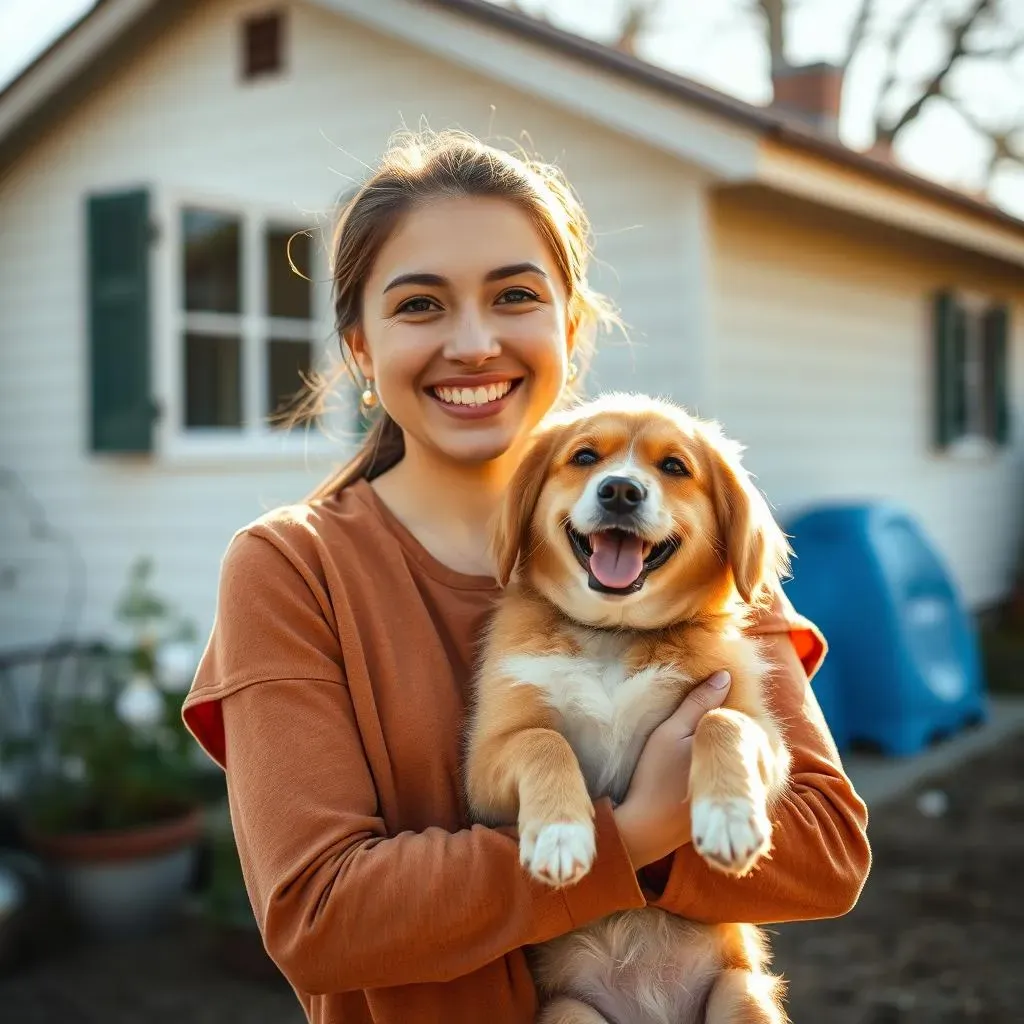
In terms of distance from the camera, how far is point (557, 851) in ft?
5.19

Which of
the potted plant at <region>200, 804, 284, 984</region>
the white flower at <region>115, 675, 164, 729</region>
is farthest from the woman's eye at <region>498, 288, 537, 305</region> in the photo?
the white flower at <region>115, 675, 164, 729</region>

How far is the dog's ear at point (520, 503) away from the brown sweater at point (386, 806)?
0.30 ft

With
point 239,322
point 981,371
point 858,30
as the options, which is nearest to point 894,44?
point 858,30

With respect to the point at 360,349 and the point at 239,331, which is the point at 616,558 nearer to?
the point at 360,349

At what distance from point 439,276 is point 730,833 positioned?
0.94 m

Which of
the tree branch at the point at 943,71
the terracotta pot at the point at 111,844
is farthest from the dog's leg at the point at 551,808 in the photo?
the tree branch at the point at 943,71

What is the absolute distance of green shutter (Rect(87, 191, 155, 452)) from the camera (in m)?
6.73

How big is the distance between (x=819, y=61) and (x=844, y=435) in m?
2.82

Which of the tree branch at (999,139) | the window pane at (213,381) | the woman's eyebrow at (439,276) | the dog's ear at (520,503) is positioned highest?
the tree branch at (999,139)

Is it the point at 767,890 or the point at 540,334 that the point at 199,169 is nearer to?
the point at 540,334

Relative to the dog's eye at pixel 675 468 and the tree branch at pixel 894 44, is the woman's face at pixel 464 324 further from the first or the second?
the tree branch at pixel 894 44

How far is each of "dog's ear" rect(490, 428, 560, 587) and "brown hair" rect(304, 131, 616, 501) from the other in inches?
9.7

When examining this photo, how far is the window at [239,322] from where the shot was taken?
7027 mm

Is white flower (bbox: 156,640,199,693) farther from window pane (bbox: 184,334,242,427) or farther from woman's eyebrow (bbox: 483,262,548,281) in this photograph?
woman's eyebrow (bbox: 483,262,548,281)
